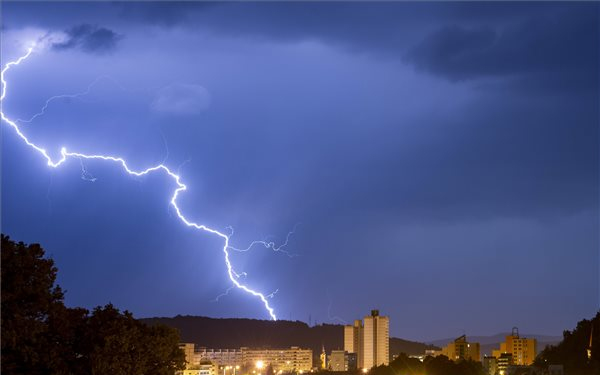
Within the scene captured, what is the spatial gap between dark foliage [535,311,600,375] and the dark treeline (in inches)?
1279

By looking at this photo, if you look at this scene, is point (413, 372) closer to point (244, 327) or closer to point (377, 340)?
point (377, 340)

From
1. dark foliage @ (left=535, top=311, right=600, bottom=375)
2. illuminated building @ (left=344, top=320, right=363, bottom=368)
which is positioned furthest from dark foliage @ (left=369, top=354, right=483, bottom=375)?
illuminated building @ (left=344, top=320, right=363, bottom=368)

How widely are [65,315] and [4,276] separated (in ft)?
5.00

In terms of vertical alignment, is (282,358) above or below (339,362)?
above

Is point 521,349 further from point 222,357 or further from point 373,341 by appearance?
point 222,357

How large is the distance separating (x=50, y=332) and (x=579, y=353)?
147 feet

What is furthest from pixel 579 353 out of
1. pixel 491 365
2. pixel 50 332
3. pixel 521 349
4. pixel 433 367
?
pixel 521 349

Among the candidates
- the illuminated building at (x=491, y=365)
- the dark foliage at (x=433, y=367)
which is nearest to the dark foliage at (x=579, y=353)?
the dark foliage at (x=433, y=367)

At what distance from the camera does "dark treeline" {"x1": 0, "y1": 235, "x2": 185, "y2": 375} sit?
14.0 metres

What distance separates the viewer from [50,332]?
49.3 ft

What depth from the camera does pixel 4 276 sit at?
1435 cm

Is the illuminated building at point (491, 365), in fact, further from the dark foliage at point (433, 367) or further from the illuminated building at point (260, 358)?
the illuminated building at point (260, 358)

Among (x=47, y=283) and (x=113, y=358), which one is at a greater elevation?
(x=47, y=283)

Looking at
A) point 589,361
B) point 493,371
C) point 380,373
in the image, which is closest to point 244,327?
point 493,371
